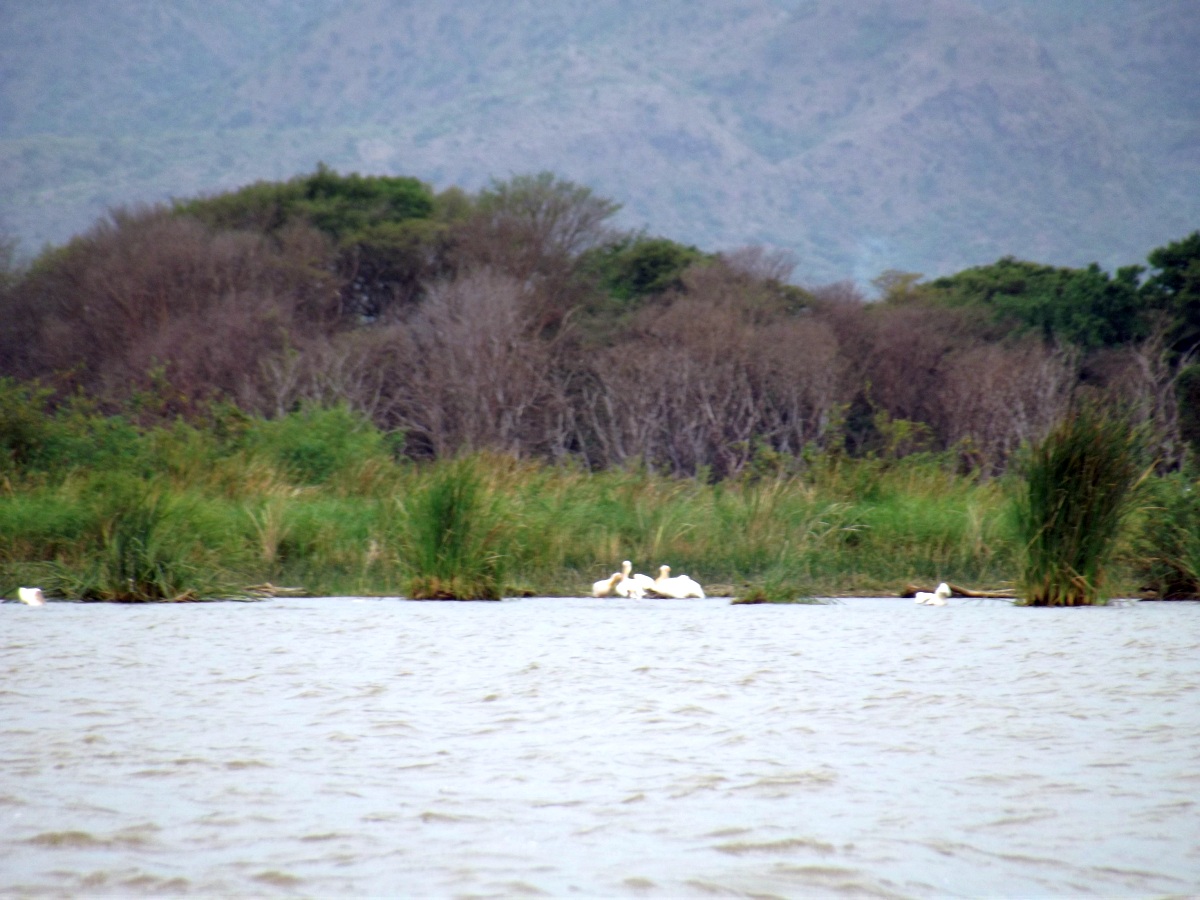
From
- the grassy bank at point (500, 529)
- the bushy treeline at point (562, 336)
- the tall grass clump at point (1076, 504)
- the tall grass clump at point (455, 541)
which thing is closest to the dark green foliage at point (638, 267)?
the bushy treeline at point (562, 336)

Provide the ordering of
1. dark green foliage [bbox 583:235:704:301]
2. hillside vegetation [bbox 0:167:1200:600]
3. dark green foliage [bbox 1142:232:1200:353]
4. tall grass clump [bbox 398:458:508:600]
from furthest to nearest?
dark green foliage [bbox 583:235:704:301]
dark green foliage [bbox 1142:232:1200:353]
hillside vegetation [bbox 0:167:1200:600]
tall grass clump [bbox 398:458:508:600]

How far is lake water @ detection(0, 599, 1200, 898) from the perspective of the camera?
9.94 ft

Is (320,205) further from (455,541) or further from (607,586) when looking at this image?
(455,541)

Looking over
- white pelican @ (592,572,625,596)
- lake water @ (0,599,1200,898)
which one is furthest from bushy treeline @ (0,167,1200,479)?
lake water @ (0,599,1200,898)

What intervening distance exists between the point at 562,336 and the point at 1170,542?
27.0 m

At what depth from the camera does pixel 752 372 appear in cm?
3516

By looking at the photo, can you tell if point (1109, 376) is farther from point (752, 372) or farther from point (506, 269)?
point (506, 269)

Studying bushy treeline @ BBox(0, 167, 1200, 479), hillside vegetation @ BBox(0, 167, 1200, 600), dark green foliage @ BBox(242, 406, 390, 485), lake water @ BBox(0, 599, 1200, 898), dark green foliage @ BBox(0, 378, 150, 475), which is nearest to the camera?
lake water @ BBox(0, 599, 1200, 898)

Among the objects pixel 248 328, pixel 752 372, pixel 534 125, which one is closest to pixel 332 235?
pixel 248 328

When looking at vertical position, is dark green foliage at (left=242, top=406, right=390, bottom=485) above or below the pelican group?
above

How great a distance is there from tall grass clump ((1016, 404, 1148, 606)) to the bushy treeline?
21.7m

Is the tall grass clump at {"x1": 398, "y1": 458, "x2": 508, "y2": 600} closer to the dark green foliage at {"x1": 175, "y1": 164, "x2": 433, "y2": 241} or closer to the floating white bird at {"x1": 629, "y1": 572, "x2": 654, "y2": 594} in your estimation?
the floating white bird at {"x1": 629, "y1": 572, "x2": 654, "y2": 594}

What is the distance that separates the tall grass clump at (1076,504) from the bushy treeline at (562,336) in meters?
21.7

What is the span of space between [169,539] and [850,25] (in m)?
137
